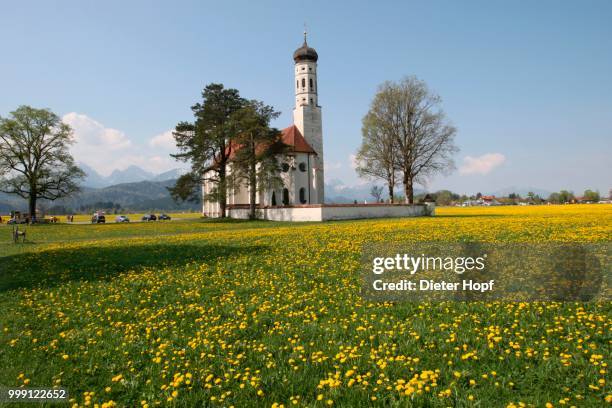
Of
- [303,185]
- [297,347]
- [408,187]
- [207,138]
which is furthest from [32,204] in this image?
[297,347]

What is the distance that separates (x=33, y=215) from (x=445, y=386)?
65.7m

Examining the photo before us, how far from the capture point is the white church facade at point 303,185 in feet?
151

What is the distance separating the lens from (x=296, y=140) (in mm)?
60281

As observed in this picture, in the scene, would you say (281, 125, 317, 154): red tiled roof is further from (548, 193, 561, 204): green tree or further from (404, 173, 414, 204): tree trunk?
(548, 193, 561, 204): green tree

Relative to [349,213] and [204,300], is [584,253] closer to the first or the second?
[204,300]

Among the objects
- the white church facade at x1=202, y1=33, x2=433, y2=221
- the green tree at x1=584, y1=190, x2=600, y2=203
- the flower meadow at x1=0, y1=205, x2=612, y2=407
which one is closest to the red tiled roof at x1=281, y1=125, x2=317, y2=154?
the white church facade at x1=202, y1=33, x2=433, y2=221

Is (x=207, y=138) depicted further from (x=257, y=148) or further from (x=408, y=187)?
(x=408, y=187)

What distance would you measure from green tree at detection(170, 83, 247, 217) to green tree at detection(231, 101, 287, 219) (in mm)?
1728

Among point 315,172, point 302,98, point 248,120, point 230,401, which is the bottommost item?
point 230,401

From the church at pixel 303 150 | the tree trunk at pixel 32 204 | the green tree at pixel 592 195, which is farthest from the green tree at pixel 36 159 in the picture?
the green tree at pixel 592 195

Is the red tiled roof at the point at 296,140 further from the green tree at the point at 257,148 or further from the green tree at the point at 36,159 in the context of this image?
the green tree at the point at 36,159

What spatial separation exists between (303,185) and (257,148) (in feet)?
41.7

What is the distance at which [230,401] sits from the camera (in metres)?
4.50

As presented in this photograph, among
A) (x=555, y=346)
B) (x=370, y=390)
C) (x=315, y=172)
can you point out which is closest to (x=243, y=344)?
(x=370, y=390)
